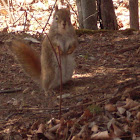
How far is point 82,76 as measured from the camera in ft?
14.2

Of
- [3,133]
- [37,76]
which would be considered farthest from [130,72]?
[3,133]

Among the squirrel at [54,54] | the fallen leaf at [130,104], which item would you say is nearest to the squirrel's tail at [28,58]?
the squirrel at [54,54]

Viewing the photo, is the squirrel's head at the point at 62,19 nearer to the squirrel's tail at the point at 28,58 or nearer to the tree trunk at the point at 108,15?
the squirrel's tail at the point at 28,58

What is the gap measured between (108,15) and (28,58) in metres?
3.05

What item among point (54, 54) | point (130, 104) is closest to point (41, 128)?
point (130, 104)

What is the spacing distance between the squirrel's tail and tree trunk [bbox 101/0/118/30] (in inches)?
112

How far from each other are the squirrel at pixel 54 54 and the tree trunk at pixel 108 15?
2.82 metres

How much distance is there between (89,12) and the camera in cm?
656

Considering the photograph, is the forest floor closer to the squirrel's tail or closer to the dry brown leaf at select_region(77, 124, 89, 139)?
the dry brown leaf at select_region(77, 124, 89, 139)

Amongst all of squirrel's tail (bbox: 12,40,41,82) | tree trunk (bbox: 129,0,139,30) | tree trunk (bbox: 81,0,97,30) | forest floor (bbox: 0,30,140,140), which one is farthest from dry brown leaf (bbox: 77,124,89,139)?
tree trunk (bbox: 129,0,139,30)

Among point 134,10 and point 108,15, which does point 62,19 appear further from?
point 134,10

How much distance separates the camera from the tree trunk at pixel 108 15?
6457mm

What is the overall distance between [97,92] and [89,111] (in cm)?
78

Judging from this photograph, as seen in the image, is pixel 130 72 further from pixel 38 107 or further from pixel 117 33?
pixel 117 33
